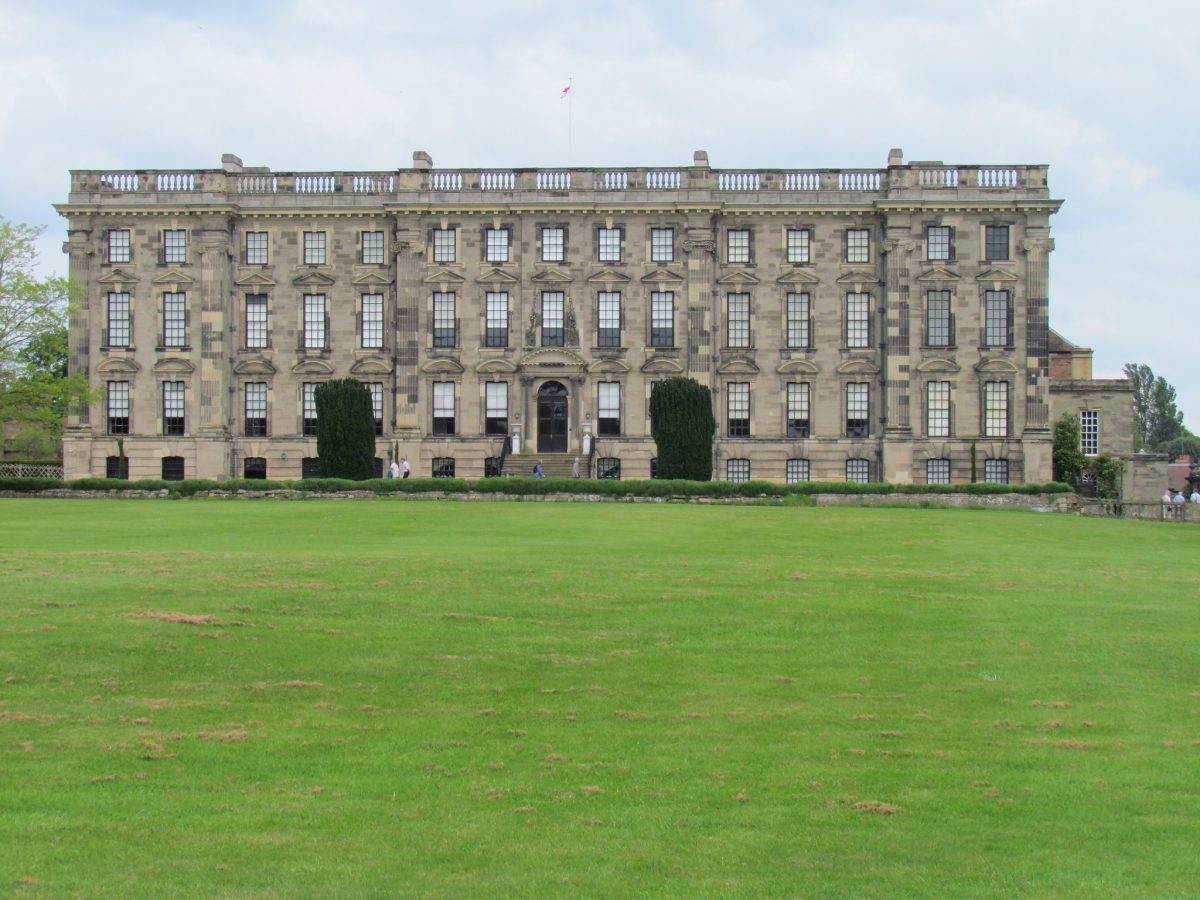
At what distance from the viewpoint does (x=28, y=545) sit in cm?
2875

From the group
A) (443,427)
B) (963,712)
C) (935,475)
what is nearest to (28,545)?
(963,712)

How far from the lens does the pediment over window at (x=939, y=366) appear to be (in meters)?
66.0

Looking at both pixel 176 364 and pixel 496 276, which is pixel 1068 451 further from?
pixel 176 364

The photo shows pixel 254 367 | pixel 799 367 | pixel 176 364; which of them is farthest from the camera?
pixel 254 367

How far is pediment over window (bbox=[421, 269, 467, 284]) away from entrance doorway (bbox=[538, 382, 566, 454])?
6803 millimetres

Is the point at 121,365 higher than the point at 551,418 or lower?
Result: higher

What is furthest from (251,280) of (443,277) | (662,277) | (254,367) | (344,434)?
(662,277)

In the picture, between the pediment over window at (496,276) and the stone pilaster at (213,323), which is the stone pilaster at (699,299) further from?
the stone pilaster at (213,323)

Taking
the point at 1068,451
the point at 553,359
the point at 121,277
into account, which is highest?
the point at 121,277

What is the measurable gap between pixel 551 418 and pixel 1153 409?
112 meters

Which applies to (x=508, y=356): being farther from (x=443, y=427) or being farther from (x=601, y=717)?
(x=601, y=717)

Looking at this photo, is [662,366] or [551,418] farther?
[551,418]

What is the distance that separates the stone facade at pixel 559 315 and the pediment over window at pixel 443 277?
5.9 inches

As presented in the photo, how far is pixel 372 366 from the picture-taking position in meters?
67.4
